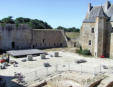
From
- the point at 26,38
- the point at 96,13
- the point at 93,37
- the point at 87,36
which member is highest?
the point at 96,13

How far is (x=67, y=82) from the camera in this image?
1546 cm

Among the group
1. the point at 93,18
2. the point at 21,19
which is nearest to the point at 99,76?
the point at 93,18

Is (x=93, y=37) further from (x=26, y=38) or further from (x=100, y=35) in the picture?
(x=26, y=38)

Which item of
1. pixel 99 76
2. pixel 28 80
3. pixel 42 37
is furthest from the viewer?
pixel 42 37

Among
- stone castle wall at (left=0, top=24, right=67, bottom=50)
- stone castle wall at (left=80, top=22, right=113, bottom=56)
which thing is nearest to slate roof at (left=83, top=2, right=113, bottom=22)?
stone castle wall at (left=80, top=22, right=113, bottom=56)

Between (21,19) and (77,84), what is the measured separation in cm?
6243

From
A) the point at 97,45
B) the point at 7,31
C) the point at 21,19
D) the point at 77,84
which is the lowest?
the point at 77,84

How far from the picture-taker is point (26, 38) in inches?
1469

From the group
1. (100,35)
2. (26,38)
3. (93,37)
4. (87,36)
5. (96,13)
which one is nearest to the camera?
(100,35)

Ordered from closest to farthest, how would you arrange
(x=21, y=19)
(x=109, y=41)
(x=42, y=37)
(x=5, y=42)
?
(x=109, y=41)
(x=5, y=42)
(x=42, y=37)
(x=21, y=19)

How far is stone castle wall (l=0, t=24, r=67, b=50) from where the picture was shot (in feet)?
113

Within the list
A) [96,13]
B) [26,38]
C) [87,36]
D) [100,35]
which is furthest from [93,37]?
[26,38]

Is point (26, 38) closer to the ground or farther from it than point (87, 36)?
closer to the ground

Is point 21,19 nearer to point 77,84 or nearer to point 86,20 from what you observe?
point 86,20
